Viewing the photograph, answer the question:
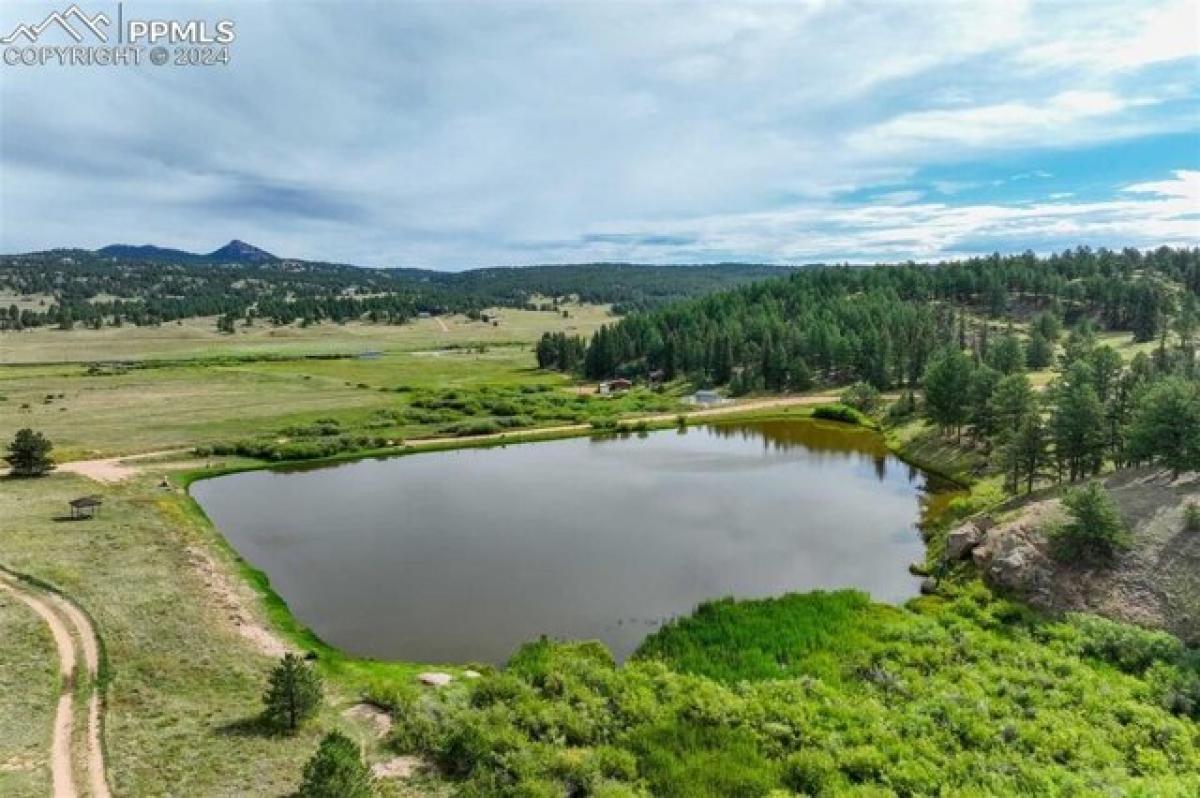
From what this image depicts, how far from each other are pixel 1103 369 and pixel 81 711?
75.1m

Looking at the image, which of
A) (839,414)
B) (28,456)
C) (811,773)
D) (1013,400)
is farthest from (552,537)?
(839,414)

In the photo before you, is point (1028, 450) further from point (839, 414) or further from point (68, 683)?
point (68, 683)

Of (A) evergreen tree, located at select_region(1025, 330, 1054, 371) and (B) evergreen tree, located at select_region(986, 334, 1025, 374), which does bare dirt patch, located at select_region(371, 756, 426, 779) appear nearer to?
(B) evergreen tree, located at select_region(986, 334, 1025, 374)

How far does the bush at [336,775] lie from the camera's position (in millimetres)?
18516

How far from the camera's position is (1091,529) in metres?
35.0

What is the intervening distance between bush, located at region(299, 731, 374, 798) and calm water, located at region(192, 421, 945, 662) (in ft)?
36.9

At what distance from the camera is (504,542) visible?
151 feet

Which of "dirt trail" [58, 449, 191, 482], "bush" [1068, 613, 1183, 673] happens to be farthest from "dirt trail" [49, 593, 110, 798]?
"bush" [1068, 613, 1183, 673]

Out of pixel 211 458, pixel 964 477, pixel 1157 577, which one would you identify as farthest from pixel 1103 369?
pixel 211 458

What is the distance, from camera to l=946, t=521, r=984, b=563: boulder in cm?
4031

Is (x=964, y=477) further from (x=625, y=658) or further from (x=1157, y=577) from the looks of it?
(x=625, y=658)

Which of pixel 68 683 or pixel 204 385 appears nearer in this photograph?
pixel 68 683

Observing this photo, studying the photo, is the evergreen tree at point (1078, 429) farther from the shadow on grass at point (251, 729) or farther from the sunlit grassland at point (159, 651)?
the shadow on grass at point (251, 729)

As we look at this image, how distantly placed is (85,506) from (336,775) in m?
40.5
